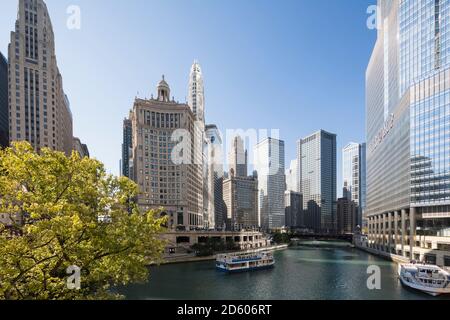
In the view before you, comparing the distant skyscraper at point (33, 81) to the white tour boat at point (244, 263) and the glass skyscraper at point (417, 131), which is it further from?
the glass skyscraper at point (417, 131)

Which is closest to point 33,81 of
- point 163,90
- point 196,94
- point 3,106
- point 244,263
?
point 3,106

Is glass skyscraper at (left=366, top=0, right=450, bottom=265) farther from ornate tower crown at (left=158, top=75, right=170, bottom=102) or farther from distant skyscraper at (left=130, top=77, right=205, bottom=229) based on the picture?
ornate tower crown at (left=158, top=75, right=170, bottom=102)

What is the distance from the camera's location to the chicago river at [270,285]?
41.2 m

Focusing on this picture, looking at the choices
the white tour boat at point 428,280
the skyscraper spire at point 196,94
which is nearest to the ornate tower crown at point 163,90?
the skyscraper spire at point 196,94

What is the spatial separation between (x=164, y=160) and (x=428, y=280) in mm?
91815

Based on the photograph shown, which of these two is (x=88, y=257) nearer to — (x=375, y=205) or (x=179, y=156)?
(x=179, y=156)

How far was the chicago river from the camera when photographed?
41.2 meters

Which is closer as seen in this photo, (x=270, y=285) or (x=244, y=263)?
(x=270, y=285)

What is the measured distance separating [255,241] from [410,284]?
78.9 meters

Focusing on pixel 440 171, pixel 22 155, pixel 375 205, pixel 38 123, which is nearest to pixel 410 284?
pixel 440 171

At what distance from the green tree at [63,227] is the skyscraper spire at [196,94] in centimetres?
18072

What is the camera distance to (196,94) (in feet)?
633

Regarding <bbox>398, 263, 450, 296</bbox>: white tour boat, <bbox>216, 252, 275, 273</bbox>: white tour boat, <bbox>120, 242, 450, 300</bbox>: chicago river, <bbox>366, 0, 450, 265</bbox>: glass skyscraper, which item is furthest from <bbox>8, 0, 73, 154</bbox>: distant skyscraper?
<bbox>366, 0, 450, 265</bbox>: glass skyscraper

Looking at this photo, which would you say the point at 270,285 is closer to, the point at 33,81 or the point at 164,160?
the point at 164,160
